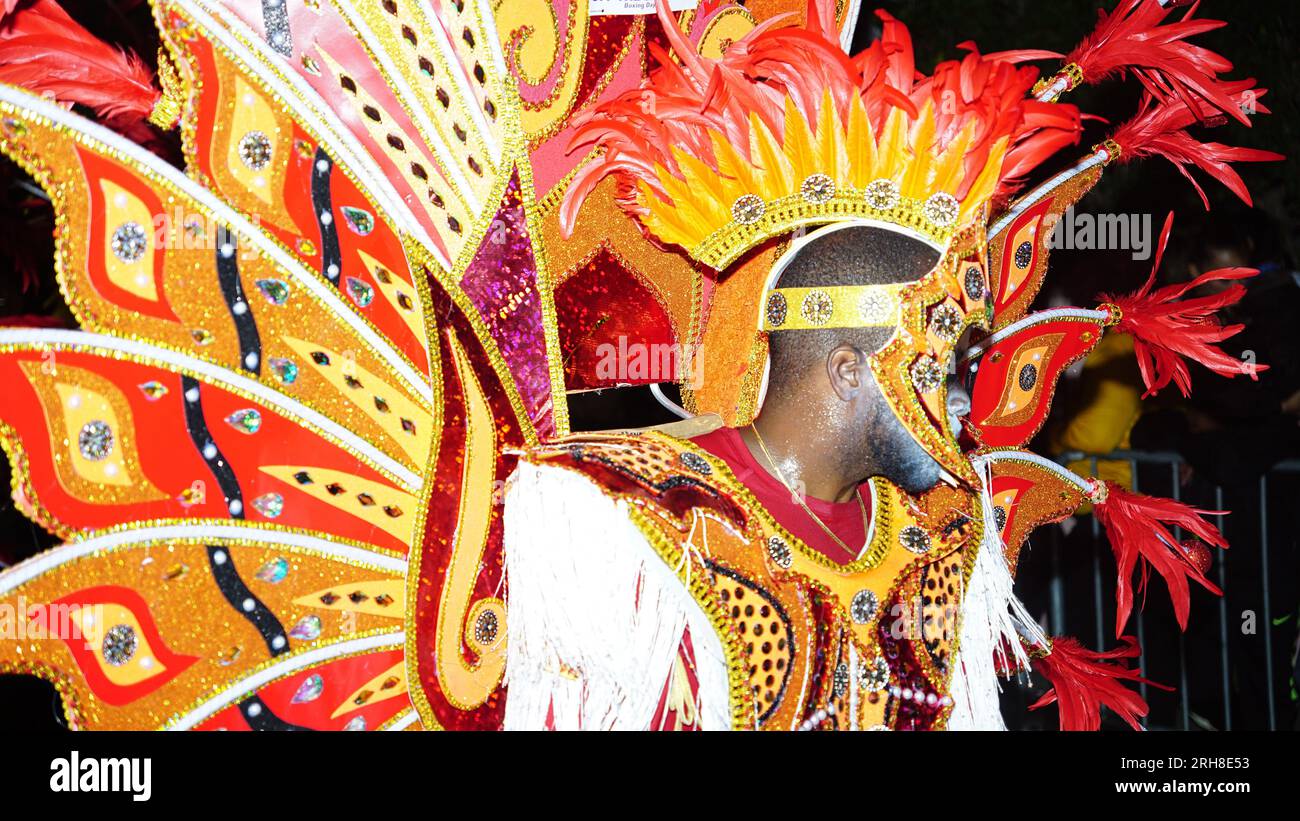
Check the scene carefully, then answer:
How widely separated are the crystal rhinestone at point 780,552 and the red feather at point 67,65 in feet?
3.68

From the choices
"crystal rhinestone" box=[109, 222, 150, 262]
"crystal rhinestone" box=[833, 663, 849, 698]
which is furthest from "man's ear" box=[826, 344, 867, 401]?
"crystal rhinestone" box=[109, 222, 150, 262]

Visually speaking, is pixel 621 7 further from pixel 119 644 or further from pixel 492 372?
pixel 119 644

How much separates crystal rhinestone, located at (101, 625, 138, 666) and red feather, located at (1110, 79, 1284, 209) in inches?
74.4

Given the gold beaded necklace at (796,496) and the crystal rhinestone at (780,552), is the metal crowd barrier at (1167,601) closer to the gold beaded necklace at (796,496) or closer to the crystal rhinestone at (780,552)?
the gold beaded necklace at (796,496)

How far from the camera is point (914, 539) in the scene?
2.24 m

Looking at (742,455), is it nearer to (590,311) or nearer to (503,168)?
(590,311)

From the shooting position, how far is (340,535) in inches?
77.6

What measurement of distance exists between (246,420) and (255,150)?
385 mm

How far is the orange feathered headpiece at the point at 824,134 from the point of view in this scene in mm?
2010

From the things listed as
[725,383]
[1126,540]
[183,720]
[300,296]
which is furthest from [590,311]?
[1126,540]

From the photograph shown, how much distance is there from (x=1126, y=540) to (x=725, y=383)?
89 cm

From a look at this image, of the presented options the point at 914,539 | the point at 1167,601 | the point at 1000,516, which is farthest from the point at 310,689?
the point at 1167,601

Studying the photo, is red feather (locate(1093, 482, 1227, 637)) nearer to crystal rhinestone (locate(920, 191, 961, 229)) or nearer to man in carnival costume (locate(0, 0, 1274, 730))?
man in carnival costume (locate(0, 0, 1274, 730))

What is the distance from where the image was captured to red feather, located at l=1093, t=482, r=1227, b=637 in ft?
8.21
